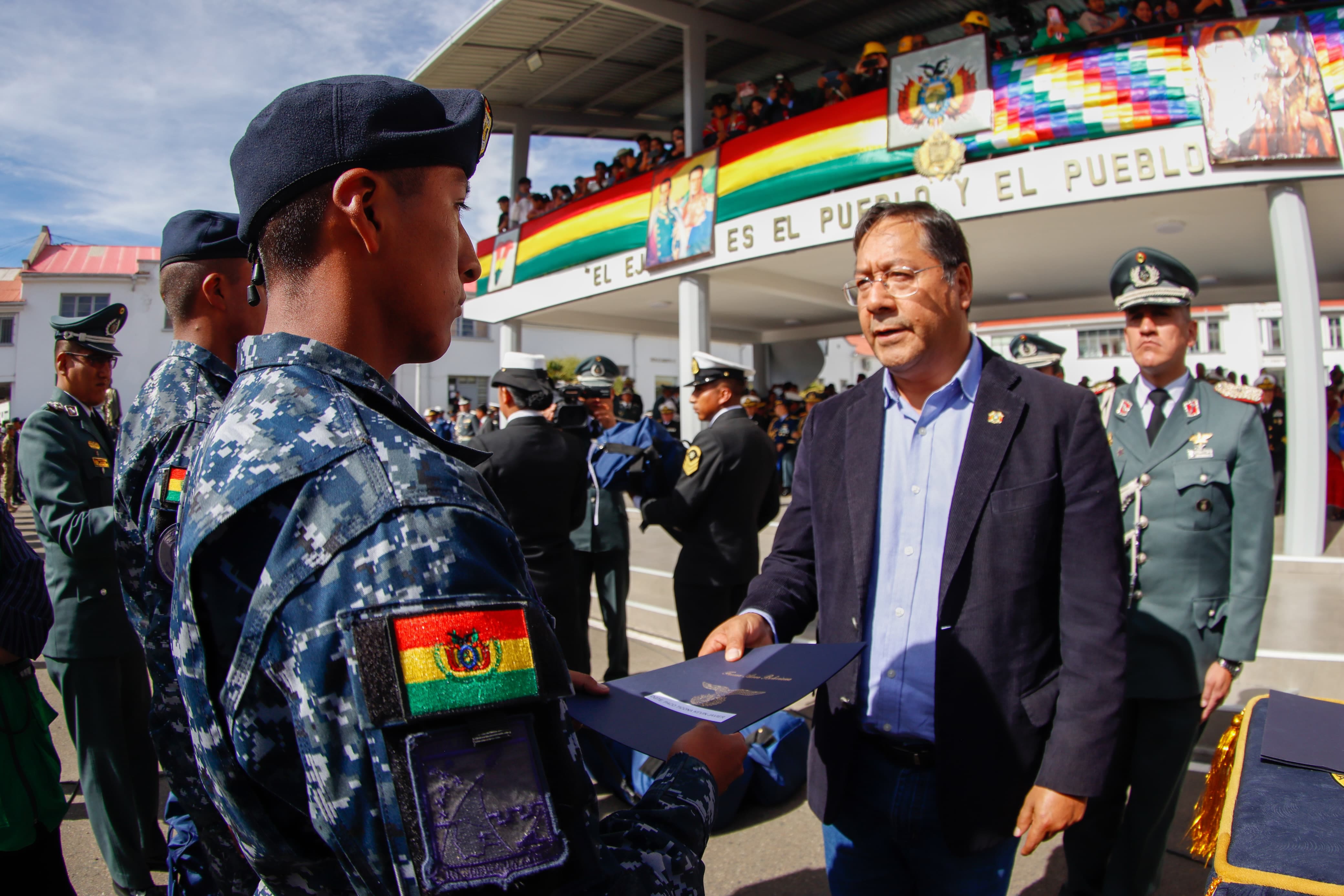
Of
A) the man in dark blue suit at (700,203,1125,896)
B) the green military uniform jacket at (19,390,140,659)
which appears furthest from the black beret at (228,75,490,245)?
the green military uniform jacket at (19,390,140,659)

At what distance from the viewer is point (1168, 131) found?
283 inches

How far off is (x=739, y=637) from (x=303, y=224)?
1.16m

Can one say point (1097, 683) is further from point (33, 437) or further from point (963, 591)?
point (33, 437)

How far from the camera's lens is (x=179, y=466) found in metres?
1.78

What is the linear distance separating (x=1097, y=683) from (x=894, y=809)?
51cm

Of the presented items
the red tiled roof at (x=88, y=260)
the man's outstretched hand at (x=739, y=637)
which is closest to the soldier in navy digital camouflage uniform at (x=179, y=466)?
the man's outstretched hand at (x=739, y=637)

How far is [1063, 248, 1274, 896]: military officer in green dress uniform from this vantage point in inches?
98.1

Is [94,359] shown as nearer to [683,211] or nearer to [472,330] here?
[683,211]

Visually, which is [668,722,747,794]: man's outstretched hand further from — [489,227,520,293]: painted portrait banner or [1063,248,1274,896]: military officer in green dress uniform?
[489,227,520,293]: painted portrait banner

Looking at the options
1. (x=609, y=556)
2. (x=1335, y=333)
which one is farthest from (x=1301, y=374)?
(x=1335, y=333)

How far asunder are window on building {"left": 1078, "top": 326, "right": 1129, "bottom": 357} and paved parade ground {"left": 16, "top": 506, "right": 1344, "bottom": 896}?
2919cm

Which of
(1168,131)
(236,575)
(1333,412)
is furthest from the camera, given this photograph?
(1333,412)

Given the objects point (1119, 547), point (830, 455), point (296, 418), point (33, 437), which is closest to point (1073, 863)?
point (1119, 547)

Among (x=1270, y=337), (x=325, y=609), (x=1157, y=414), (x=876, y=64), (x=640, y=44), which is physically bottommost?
(x=325, y=609)
